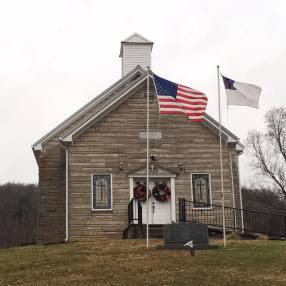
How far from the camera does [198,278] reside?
10.3 meters

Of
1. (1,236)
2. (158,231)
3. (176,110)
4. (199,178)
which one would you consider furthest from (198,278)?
(1,236)

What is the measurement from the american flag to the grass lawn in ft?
13.1

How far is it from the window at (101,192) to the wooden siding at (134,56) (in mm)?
6970

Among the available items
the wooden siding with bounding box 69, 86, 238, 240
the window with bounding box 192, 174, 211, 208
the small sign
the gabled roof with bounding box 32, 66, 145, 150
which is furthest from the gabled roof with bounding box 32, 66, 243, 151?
the window with bounding box 192, 174, 211, 208

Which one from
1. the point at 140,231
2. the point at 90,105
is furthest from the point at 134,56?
the point at 140,231

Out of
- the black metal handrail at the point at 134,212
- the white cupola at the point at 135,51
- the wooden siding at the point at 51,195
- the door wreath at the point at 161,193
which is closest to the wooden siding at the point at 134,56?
the white cupola at the point at 135,51

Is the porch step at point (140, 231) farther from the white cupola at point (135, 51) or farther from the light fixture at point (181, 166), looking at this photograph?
the white cupola at point (135, 51)

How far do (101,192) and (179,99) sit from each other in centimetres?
581

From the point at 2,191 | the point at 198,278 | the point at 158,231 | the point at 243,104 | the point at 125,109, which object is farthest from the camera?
the point at 2,191

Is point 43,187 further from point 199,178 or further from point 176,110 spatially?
point 176,110

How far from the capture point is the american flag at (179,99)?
1622 cm

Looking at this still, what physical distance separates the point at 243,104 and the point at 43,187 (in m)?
9.05

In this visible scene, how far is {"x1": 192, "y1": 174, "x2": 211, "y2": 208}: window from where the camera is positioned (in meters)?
20.6

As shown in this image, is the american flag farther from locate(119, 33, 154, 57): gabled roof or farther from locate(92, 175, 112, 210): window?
locate(119, 33, 154, 57): gabled roof
